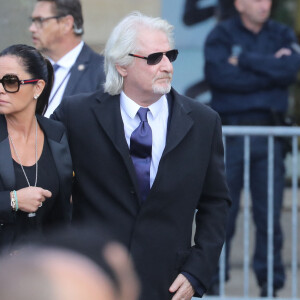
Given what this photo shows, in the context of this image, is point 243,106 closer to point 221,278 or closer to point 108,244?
point 221,278

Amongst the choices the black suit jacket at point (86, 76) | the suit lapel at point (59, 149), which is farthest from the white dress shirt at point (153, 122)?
the black suit jacket at point (86, 76)

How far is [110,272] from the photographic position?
1.11 m

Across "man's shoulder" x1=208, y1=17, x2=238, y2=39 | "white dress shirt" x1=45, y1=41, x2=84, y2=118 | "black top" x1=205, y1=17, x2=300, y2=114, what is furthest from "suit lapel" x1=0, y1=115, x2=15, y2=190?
"man's shoulder" x1=208, y1=17, x2=238, y2=39

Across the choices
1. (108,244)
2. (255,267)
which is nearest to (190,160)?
(108,244)

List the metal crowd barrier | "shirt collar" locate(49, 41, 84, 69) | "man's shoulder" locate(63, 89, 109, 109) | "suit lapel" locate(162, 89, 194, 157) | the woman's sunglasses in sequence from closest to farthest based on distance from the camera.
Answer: the woman's sunglasses < "suit lapel" locate(162, 89, 194, 157) < "man's shoulder" locate(63, 89, 109, 109) < "shirt collar" locate(49, 41, 84, 69) < the metal crowd barrier

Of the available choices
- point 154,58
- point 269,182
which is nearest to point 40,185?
point 154,58

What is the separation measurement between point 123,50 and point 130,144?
1.25 feet

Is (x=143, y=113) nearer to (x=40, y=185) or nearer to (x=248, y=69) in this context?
(x=40, y=185)

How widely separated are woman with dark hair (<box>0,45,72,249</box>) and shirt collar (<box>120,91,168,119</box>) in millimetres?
287

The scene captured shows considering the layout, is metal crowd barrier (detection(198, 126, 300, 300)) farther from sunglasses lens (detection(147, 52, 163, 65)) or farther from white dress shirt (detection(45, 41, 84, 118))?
sunglasses lens (detection(147, 52, 163, 65))

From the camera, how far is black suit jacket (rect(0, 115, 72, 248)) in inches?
117

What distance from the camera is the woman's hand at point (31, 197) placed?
2898 millimetres

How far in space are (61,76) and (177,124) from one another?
1.58 m

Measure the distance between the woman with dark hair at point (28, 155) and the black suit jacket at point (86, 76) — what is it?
1.24 meters
